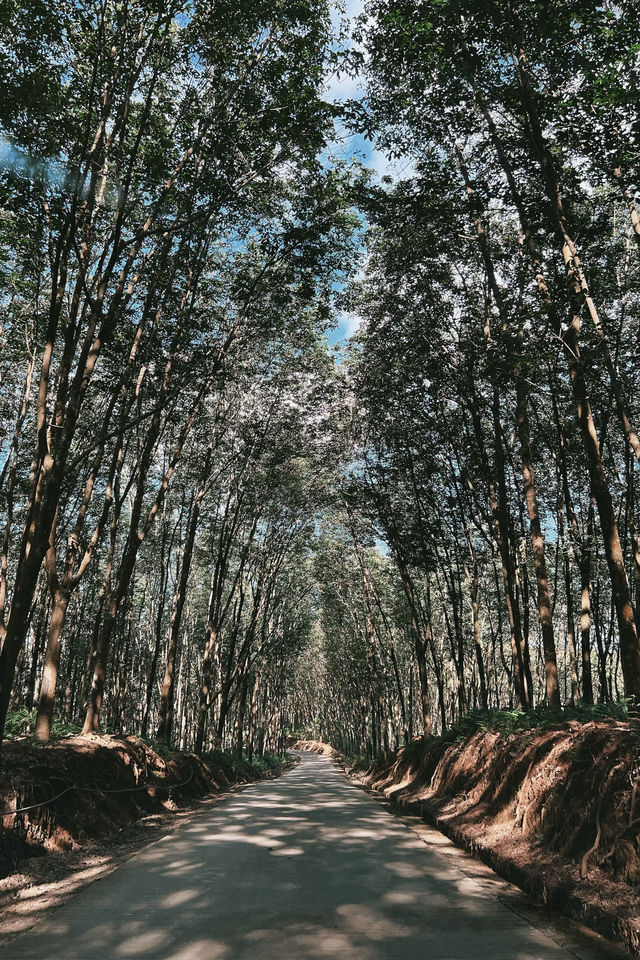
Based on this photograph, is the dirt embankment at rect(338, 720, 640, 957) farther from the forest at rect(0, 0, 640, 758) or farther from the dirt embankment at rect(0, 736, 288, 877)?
the dirt embankment at rect(0, 736, 288, 877)

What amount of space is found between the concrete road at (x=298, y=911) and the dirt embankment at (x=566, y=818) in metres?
0.21

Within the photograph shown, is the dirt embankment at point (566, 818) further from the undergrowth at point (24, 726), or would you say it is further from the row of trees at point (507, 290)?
the undergrowth at point (24, 726)

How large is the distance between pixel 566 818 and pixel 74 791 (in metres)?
5.22

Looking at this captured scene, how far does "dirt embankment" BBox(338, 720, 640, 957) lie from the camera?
3.58 m

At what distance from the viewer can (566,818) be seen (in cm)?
468

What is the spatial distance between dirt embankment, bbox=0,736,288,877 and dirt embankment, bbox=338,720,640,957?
4255mm

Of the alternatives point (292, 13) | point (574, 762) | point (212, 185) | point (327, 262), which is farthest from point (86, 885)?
point (292, 13)

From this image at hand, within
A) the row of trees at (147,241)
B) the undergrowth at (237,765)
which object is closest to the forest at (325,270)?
the row of trees at (147,241)

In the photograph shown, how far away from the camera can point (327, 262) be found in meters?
9.74

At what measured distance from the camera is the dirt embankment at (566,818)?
3.58m

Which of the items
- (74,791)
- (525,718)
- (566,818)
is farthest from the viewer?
(525,718)

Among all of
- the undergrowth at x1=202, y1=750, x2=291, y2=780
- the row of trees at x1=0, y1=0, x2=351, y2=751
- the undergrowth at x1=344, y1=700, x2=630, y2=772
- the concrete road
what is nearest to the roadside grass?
the undergrowth at x1=202, y1=750, x2=291, y2=780

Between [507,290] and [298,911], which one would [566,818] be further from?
[507,290]

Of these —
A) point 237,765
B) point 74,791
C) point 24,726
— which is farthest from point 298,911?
point 237,765
